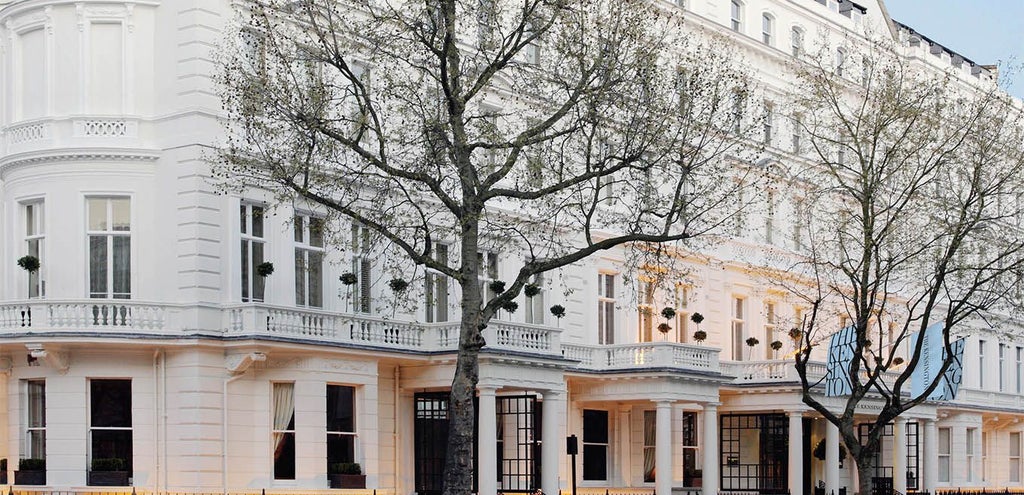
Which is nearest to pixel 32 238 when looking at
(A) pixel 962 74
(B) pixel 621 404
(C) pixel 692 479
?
(B) pixel 621 404

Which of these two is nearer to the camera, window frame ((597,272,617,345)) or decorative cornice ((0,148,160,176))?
decorative cornice ((0,148,160,176))

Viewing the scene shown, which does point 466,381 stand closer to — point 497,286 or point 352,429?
point 352,429

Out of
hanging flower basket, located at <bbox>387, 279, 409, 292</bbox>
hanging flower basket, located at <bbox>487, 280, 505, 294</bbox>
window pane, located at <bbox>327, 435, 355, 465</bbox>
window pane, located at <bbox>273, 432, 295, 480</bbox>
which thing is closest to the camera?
hanging flower basket, located at <bbox>387, 279, 409, 292</bbox>

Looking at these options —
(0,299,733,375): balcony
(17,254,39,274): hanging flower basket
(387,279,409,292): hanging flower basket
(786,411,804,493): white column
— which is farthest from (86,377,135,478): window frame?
(786,411,804,493): white column

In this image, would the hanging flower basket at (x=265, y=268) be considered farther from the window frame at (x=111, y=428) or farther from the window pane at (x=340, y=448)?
the window pane at (x=340, y=448)

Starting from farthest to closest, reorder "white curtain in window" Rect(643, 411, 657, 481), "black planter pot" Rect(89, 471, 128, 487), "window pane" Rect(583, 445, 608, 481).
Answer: "white curtain in window" Rect(643, 411, 657, 481), "window pane" Rect(583, 445, 608, 481), "black planter pot" Rect(89, 471, 128, 487)

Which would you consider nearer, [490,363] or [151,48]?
[151,48]

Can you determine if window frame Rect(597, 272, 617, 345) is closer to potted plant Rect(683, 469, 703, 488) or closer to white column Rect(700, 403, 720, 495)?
white column Rect(700, 403, 720, 495)

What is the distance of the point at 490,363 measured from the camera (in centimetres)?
3822

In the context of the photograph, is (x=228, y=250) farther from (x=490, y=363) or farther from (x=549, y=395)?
(x=549, y=395)

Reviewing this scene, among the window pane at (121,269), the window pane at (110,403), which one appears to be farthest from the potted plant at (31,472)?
the window pane at (121,269)

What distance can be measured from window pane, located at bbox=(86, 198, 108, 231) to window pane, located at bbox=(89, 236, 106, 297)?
243 mm

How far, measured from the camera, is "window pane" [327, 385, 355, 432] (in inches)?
1465

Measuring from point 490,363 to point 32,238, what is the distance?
10.8 metres
